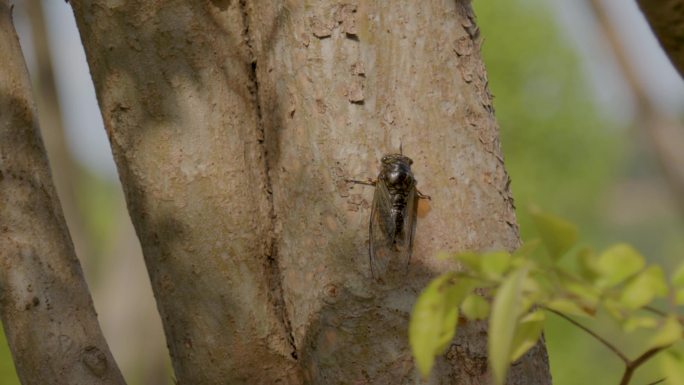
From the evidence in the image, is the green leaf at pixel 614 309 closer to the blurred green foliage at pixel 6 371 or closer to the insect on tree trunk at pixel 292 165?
the insect on tree trunk at pixel 292 165

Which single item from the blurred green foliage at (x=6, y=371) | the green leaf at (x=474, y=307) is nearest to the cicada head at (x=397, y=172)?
the green leaf at (x=474, y=307)

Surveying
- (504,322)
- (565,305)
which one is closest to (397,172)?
(565,305)

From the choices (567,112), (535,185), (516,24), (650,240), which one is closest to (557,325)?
(535,185)

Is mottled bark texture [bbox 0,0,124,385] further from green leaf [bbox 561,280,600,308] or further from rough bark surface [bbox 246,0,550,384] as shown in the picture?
green leaf [bbox 561,280,600,308]

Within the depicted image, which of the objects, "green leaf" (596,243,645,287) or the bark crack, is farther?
the bark crack

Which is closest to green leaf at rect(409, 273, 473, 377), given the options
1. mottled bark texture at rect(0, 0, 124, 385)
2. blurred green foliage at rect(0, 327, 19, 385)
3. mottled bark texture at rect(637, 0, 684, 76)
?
mottled bark texture at rect(637, 0, 684, 76)

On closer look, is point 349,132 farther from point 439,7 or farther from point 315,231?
point 439,7
